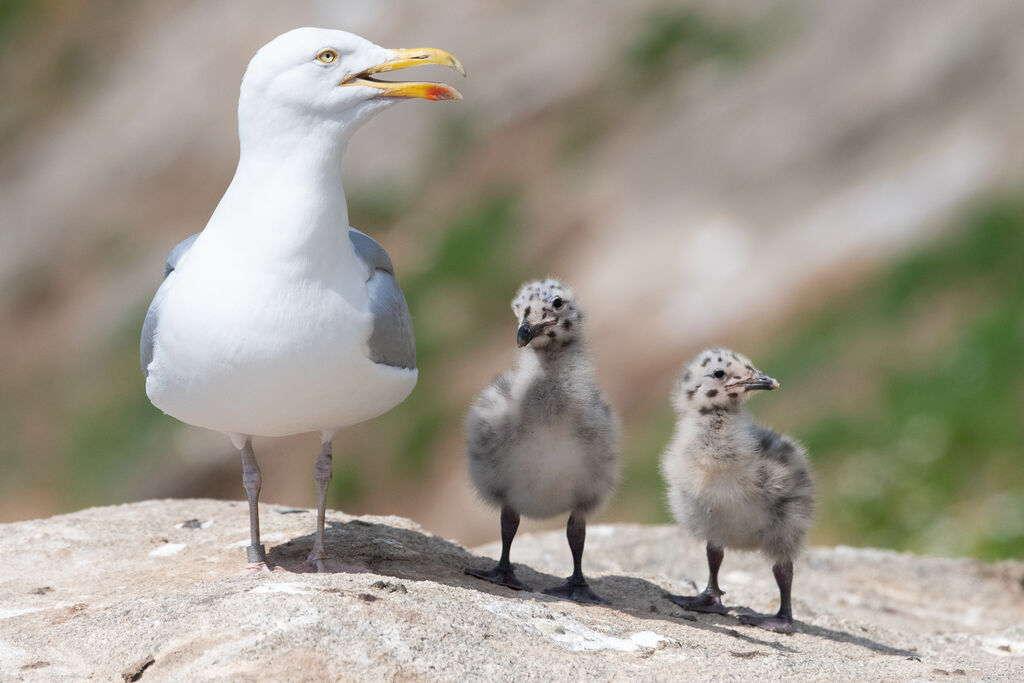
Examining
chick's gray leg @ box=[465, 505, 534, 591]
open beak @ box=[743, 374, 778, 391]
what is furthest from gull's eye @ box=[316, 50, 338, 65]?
open beak @ box=[743, 374, 778, 391]

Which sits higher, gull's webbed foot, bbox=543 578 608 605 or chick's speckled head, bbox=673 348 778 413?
chick's speckled head, bbox=673 348 778 413

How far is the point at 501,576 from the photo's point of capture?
6430mm

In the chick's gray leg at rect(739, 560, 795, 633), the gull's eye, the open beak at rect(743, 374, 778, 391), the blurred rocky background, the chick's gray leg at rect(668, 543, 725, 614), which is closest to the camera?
the gull's eye

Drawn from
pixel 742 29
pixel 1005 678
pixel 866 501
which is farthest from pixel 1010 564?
pixel 742 29

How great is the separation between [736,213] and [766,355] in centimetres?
233

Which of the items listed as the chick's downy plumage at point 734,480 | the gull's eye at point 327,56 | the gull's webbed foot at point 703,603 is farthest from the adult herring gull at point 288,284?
the gull's webbed foot at point 703,603

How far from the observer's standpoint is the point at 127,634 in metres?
4.94

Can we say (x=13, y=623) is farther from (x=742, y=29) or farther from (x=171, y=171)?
(x=171, y=171)

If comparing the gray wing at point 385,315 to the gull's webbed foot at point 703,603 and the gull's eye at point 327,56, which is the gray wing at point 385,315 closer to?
the gull's eye at point 327,56

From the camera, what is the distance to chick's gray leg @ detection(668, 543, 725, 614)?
6.68 metres

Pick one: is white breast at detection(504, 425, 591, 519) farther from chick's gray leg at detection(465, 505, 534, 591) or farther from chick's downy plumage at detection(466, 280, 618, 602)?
chick's gray leg at detection(465, 505, 534, 591)

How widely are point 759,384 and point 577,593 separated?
56.1 inches

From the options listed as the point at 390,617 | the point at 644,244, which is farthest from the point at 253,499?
the point at 644,244

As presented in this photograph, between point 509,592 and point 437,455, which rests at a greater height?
point 437,455
